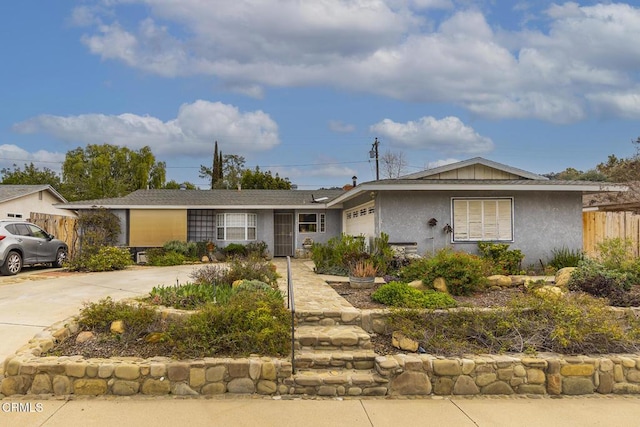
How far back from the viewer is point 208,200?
1830 cm

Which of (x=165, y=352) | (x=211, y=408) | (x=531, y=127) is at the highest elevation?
(x=531, y=127)

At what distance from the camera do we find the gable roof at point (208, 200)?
17.0 m

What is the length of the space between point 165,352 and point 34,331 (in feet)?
7.98

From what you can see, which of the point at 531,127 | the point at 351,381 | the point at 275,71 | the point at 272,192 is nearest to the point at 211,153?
the point at 272,192

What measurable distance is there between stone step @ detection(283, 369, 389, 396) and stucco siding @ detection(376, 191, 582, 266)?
7141mm

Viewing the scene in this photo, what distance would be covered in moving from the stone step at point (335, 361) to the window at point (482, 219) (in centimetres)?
759

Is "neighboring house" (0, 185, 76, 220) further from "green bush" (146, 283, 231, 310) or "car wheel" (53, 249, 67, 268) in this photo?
"green bush" (146, 283, 231, 310)

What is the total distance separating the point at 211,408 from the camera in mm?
4277

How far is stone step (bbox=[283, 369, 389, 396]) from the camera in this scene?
15.3 feet

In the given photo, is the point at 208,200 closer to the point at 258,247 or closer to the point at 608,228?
the point at 258,247

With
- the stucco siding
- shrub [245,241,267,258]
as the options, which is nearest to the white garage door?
the stucco siding

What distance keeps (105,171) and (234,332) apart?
34138 mm

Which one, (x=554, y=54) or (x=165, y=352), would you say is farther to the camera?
(x=554, y=54)

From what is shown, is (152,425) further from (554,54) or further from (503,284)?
(554,54)
